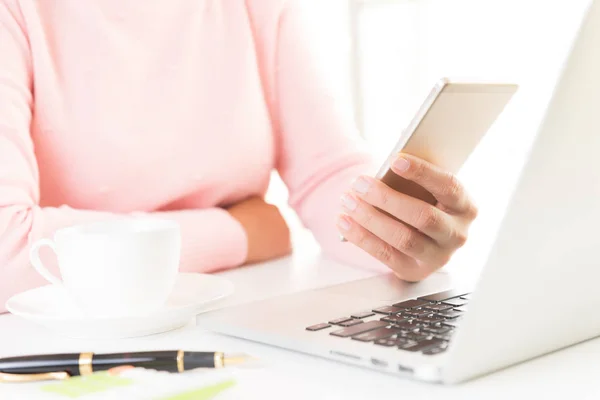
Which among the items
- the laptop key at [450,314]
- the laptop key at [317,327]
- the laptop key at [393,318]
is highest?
the laptop key at [450,314]

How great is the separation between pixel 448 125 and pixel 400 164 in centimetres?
6

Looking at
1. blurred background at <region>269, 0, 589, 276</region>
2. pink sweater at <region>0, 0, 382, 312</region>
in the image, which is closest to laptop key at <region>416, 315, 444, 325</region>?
pink sweater at <region>0, 0, 382, 312</region>

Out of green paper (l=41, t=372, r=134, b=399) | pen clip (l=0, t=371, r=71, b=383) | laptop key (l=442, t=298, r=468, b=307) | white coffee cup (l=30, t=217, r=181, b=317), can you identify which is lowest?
pen clip (l=0, t=371, r=71, b=383)

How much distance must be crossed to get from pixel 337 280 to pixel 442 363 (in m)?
0.42

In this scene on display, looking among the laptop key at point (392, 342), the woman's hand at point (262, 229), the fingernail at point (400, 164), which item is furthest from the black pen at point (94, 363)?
the woman's hand at point (262, 229)

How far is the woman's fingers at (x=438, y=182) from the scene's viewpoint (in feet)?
2.30

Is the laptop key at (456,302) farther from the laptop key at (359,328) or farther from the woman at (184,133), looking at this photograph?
the woman at (184,133)

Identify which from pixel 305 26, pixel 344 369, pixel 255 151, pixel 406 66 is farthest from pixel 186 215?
pixel 406 66

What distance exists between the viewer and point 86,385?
507mm

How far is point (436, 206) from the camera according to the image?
32.9 inches

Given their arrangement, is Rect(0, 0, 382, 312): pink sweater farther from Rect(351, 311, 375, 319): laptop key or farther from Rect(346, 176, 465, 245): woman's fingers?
Rect(351, 311, 375, 319): laptop key

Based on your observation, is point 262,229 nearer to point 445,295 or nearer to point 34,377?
point 445,295

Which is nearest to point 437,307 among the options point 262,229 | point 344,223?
point 344,223

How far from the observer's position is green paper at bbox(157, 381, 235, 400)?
1.54ft
